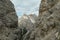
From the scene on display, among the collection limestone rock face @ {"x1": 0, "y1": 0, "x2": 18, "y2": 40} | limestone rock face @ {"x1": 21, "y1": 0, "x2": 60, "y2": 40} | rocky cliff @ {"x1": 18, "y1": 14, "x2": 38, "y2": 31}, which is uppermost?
rocky cliff @ {"x1": 18, "y1": 14, "x2": 38, "y2": 31}

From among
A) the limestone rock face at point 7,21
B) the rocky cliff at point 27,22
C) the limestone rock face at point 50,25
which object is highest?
the rocky cliff at point 27,22

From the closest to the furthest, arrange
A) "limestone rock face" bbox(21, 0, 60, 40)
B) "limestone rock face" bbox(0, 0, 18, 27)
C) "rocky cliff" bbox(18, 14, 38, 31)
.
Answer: "limestone rock face" bbox(21, 0, 60, 40)
"limestone rock face" bbox(0, 0, 18, 27)
"rocky cliff" bbox(18, 14, 38, 31)

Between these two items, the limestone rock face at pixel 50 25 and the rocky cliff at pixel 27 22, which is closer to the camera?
the limestone rock face at pixel 50 25

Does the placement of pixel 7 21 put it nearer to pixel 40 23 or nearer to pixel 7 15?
pixel 7 15

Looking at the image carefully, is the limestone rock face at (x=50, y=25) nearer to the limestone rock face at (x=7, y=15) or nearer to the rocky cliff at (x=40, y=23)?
the rocky cliff at (x=40, y=23)

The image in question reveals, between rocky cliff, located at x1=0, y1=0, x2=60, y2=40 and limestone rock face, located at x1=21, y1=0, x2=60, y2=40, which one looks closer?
limestone rock face, located at x1=21, y1=0, x2=60, y2=40

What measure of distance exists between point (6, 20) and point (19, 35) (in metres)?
1.95

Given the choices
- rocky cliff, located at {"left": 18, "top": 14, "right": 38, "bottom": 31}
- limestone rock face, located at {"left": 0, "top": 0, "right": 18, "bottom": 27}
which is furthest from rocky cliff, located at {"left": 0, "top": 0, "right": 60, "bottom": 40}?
rocky cliff, located at {"left": 18, "top": 14, "right": 38, "bottom": 31}

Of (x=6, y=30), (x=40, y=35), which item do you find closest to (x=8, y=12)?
(x=6, y=30)

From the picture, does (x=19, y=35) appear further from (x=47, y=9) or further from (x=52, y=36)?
(x=52, y=36)

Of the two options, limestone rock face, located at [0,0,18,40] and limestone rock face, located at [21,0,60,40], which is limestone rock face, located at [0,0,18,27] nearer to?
limestone rock face, located at [0,0,18,40]

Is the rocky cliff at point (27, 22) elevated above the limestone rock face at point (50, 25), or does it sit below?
above

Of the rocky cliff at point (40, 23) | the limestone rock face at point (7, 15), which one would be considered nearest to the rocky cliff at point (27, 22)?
the limestone rock face at point (7, 15)

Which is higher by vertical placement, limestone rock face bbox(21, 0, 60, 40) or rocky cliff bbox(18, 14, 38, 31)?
rocky cliff bbox(18, 14, 38, 31)
